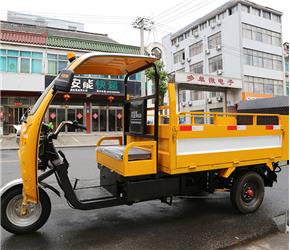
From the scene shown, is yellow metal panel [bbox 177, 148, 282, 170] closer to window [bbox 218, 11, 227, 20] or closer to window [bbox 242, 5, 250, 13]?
window [bbox 242, 5, 250, 13]

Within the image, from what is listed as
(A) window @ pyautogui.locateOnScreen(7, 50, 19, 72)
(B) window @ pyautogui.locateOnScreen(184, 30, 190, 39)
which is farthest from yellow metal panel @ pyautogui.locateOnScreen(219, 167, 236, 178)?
(B) window @ pyautogui.locateOnScreen(184, 30, 190, 39)

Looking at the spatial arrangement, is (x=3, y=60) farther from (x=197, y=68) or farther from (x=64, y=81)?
(x=197, y=68)

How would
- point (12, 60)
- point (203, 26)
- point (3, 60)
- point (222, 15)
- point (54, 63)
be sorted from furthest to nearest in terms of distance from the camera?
point (203, 26) → point (222, 15) → point (54, 63) → point (12, 60) → point (3, 60)

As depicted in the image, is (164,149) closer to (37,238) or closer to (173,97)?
(173,97)

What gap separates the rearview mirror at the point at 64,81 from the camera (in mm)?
3562

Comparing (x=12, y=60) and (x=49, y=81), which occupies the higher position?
(x=12, y=60)

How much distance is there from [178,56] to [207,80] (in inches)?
635

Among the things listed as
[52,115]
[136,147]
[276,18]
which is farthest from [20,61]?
[276,18]

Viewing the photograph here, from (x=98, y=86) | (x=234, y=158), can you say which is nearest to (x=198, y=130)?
(x=234, y=158)

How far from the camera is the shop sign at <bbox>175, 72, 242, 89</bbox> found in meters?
27.5

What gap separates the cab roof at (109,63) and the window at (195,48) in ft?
118

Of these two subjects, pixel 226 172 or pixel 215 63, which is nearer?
pixel 226 172

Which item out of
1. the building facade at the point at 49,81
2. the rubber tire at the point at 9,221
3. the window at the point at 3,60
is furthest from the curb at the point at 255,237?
the window at the point at 3,60

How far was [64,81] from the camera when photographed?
3572 mm
